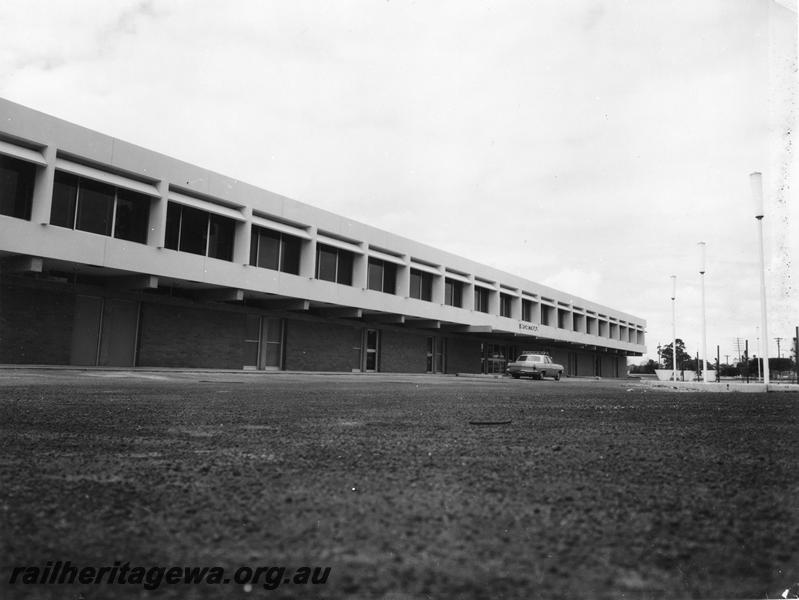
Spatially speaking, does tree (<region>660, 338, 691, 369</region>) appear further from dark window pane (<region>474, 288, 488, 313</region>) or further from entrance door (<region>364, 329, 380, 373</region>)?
entrance door (<region>364, 329, 380, 373</region>)

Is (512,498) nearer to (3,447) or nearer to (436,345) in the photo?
(3,447)

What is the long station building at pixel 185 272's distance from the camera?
19.6m

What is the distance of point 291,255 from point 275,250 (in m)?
1.01

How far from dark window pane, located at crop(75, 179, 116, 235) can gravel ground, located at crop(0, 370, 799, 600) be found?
20.3m

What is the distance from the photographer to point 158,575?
1.21m

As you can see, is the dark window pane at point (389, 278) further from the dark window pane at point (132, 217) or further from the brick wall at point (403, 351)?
the dark window pane at point (132, 217)

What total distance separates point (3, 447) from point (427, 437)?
7.03 feet

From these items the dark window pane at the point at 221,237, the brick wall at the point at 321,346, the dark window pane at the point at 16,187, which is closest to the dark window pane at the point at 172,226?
the dark window pane at the point at 221,237

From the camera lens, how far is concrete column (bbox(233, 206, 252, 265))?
86.1 ft

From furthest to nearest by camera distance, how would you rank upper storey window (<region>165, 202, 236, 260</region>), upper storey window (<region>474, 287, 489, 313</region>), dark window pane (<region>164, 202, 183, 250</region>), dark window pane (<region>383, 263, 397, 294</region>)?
upper storey window (<region>474, 287, 489, 313</region>), dark window pane (<region>383, 263, 397, 294</region>), upper storey window (<region>165, 202, 236, 260</region>), dark window pane (<region>164, 202, 183, 250</region>)

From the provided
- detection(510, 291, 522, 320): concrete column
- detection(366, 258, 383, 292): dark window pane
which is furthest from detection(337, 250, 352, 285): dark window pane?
detection(510, 291, 522, 320): concrete column

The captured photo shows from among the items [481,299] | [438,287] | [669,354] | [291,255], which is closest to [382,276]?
[438,287]

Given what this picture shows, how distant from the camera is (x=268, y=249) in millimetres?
28984

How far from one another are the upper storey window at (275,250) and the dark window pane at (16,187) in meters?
9.81
